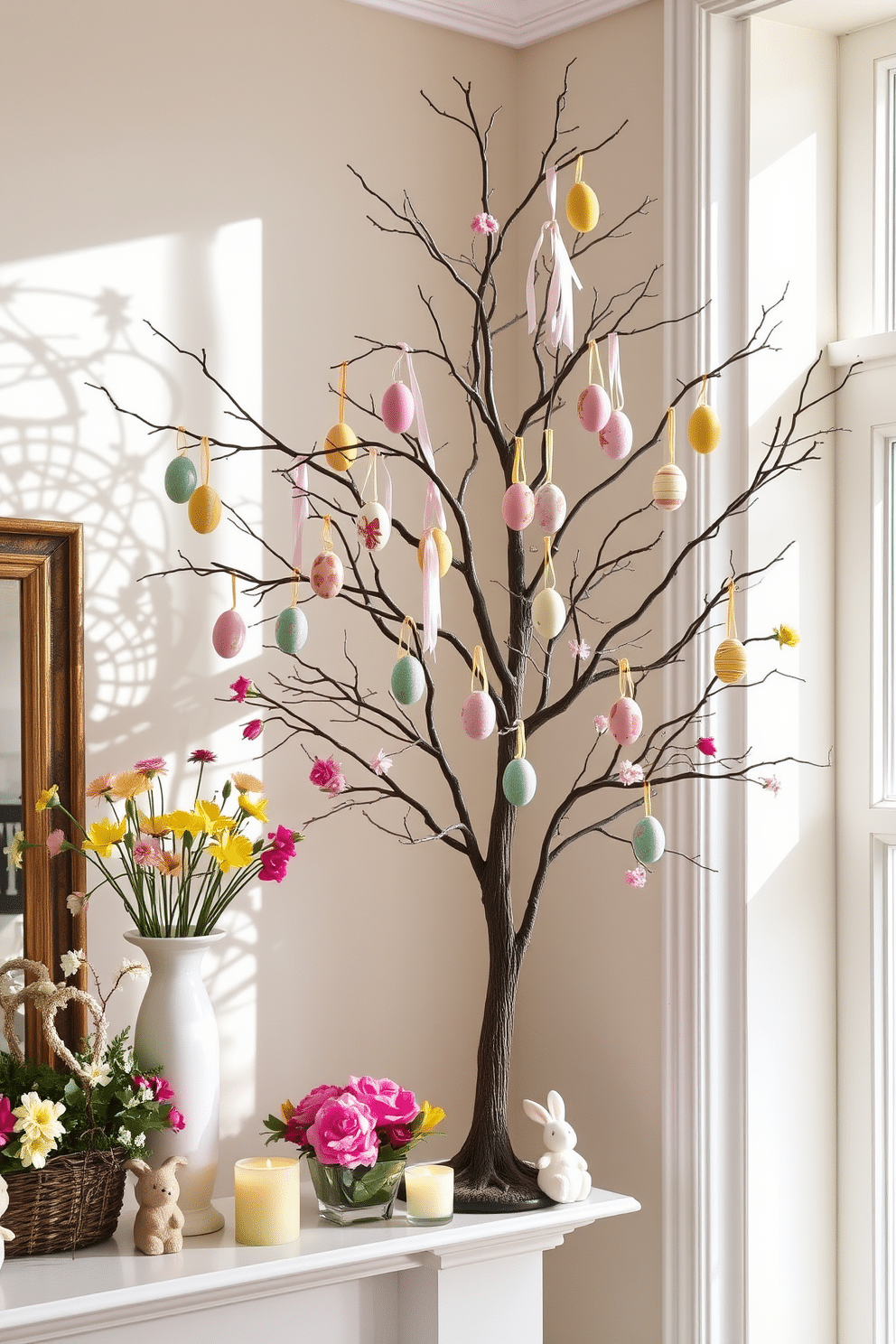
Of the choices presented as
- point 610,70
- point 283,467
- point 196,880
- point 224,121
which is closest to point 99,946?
point 196,880

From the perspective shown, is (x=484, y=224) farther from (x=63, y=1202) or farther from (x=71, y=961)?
(x=63, y=1202)

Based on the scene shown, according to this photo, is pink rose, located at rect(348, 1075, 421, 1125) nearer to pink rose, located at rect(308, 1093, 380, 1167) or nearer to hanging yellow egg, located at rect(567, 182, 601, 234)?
pink rose, located at rect(308, 1093, 380, 1167)

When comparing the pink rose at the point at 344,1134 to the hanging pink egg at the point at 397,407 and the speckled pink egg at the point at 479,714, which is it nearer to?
the speckled pink egg at the point at 479,714

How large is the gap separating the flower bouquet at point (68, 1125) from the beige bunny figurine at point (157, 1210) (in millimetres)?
28

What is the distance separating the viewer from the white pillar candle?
176cm

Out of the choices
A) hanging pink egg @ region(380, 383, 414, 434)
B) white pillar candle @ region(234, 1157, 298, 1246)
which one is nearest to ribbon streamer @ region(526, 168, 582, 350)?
hanging pink egg @ region(380, 383, 414, 434)

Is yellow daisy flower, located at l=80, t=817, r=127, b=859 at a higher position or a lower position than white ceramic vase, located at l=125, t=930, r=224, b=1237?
higher

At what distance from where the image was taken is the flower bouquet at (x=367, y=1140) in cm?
179

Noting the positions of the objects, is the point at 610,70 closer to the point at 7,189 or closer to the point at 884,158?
the point at 884,158

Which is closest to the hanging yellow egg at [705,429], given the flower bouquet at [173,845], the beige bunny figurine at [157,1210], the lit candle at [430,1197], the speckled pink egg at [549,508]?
the speckled pink egg at [549,508]

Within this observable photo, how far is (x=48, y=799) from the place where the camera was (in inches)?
73.5

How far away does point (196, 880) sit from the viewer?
2082 millimetres

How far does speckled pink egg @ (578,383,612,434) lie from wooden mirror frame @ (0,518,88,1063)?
27.5 inches

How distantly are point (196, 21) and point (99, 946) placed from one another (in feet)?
4.22
